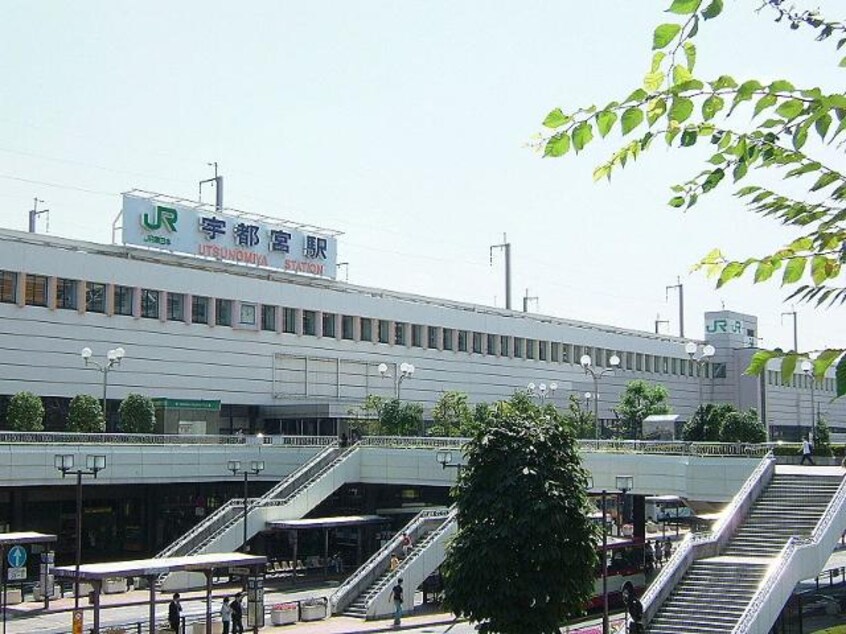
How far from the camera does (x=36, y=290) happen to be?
5488 centimetres

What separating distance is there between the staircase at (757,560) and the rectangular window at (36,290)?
107 ft

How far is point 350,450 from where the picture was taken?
54.5 meters

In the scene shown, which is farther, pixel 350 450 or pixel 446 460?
pixel 350 450

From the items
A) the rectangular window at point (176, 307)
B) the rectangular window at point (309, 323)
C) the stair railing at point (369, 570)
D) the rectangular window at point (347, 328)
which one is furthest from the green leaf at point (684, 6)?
the rectangular window at point (347, 328)

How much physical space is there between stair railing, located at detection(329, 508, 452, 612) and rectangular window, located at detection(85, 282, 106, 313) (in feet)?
64.1

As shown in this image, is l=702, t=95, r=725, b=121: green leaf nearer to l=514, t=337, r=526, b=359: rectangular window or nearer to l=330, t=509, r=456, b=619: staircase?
l=330, t=509, r=456, b=619: staircase

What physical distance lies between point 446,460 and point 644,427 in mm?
22330

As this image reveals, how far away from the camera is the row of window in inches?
2207

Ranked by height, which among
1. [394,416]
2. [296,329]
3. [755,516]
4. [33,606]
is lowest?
[33,606]

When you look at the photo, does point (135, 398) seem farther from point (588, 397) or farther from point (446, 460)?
point (588, 397)

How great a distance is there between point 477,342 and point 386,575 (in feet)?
119

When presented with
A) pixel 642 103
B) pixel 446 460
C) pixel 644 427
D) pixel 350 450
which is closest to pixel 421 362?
pixel 644 427

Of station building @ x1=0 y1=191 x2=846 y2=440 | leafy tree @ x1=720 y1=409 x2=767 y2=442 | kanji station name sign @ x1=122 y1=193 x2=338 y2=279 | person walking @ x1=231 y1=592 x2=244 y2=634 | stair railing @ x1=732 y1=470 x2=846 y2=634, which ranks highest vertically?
kanji station name sign @ x1=122 y1=193 x2=338 y2=279

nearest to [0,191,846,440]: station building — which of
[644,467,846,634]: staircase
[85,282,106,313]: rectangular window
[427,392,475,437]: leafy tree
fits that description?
[85,282,106,313]: rectangular window
